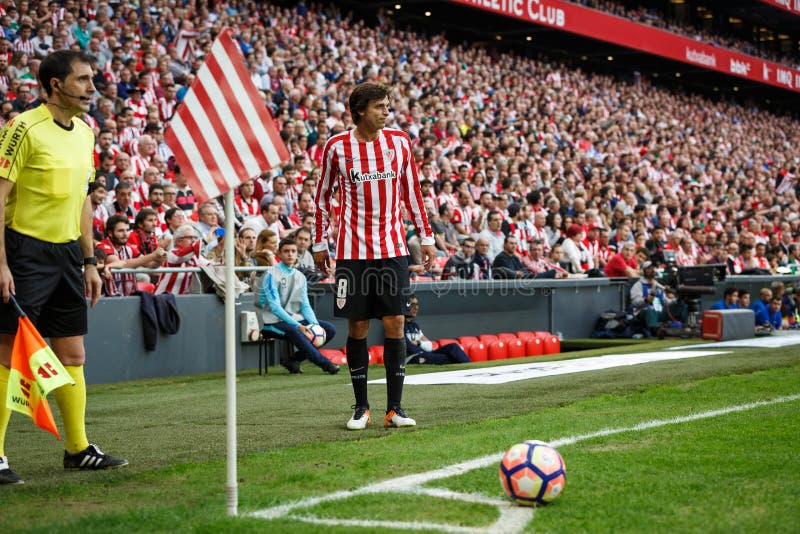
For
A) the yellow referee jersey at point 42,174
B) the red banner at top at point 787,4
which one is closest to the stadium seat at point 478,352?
the yellow referee jersey at point 42,174

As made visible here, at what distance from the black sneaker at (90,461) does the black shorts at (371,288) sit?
186 centimetres

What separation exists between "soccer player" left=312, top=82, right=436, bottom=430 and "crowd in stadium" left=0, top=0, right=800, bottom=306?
16.5ft

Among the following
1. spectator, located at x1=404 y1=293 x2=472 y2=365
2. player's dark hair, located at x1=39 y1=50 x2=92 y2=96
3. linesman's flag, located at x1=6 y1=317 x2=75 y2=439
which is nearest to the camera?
linesman's flag, located at x1=6 y1=317 x2=75 y2=439

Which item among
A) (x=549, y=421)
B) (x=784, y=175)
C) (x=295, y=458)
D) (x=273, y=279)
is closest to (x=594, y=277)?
(x=273, y=279)

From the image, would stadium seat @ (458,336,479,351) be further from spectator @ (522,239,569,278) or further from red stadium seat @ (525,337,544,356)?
spectator @ (522,239,569,278)

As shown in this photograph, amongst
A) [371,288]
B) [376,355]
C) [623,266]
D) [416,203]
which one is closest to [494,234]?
[623,266]

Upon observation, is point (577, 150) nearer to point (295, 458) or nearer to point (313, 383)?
point (313, 383)

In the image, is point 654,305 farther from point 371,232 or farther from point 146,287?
point 371,232

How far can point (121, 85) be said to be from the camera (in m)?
16.4

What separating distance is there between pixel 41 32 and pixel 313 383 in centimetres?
881

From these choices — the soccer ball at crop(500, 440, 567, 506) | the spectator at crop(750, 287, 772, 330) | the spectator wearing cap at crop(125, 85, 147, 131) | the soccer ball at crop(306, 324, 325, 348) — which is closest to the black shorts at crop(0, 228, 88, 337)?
the soccer ball at crop(500, 440, 567, 506)

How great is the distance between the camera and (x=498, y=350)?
51.1 feet

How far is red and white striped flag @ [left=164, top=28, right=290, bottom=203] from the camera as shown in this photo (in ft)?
14.2

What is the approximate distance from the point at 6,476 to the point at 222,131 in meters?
2.10
